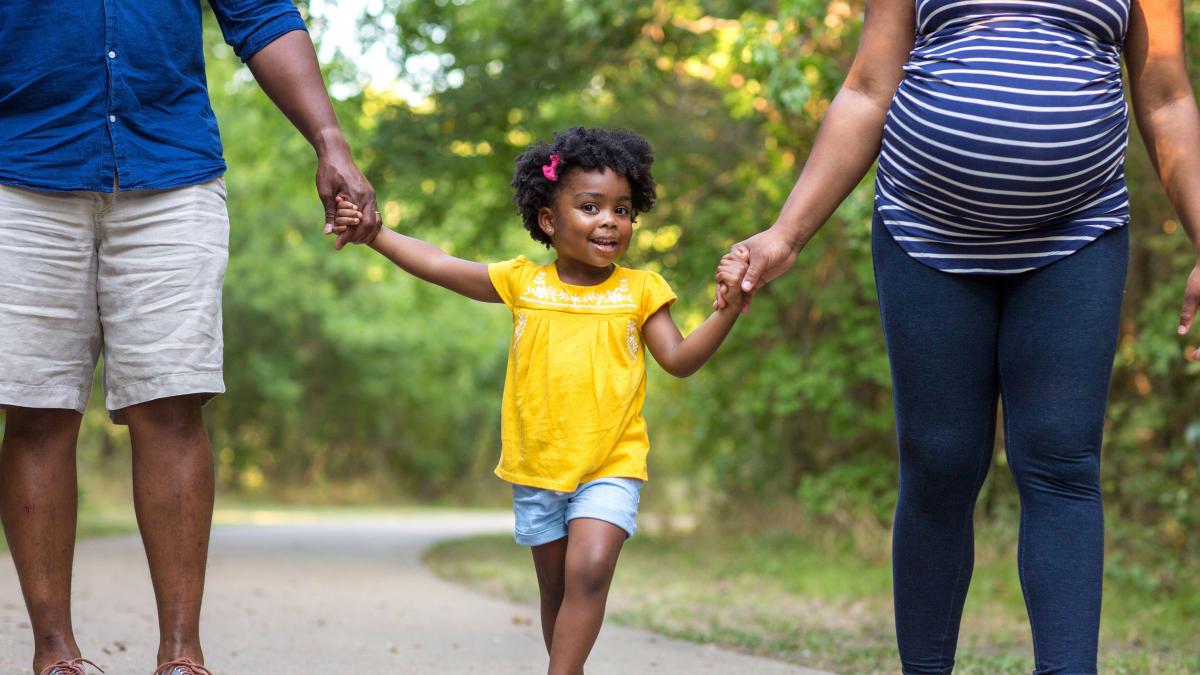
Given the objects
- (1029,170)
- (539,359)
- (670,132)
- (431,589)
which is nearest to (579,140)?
(539,359)

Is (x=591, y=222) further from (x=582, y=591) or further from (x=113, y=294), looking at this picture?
(x=113, y=294)

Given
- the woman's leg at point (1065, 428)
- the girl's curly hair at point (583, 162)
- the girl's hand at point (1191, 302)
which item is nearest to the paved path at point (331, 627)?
the girl's curly hair at point (583, 162)

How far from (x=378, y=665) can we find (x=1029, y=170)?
271cm

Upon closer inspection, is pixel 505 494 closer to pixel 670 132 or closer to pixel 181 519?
pixel 670 132

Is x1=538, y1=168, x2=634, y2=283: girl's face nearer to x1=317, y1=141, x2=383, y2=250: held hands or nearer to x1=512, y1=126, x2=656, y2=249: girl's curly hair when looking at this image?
x1=512, y1=126, x2=656, y2=249: girl's curly hair

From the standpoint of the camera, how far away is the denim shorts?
3.25m

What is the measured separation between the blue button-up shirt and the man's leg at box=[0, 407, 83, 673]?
0.60 m

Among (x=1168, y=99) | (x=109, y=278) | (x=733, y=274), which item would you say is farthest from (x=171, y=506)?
(x=1168, y=99)

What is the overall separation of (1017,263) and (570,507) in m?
1.19

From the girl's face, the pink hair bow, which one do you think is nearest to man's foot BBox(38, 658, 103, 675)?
the girl's face

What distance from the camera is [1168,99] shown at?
9.50 ft

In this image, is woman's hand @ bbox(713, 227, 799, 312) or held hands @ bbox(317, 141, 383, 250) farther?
held hands @ bbox(317, 141, 383, 250)

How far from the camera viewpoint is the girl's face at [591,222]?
342 cm

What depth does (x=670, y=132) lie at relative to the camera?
38.1 feet
